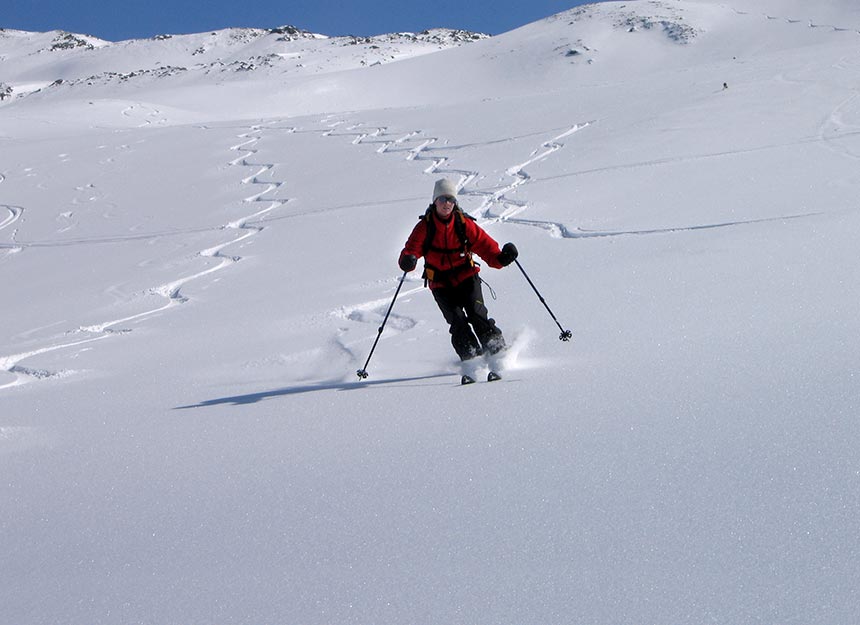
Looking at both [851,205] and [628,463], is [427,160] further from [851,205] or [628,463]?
[628,463]

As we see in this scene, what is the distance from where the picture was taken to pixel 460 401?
3.85 metres

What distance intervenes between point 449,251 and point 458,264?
9cm

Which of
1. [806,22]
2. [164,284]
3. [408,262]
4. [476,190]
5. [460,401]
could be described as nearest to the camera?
[460,401]

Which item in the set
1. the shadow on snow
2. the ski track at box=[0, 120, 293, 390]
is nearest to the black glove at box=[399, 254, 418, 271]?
the shadow on snow

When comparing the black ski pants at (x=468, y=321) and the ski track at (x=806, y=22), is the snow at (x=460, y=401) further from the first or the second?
the ski track at (x=806, y=22)

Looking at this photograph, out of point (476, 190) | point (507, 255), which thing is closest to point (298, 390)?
point (507, 255)

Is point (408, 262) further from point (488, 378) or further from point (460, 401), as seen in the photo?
point (460, 401)

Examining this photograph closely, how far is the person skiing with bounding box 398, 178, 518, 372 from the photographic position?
4.70m

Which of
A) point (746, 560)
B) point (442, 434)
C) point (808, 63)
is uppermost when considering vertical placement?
point (746, 560)

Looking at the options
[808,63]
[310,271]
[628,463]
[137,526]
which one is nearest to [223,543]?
[137,526]

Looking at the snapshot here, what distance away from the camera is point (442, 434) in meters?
3.34

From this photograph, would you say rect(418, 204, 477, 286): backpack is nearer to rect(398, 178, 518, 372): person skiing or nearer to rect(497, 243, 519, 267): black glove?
rect(398, 178, 518, 372): person skiing

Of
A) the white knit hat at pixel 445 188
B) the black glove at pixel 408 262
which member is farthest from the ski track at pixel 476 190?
the white knit hat at pixel 445 188

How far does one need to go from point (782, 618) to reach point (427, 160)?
13.8 m
